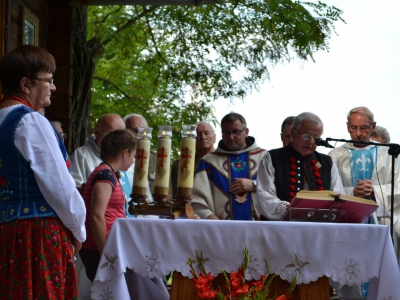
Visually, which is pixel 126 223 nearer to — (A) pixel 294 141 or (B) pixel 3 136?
(B) pixel 3 136

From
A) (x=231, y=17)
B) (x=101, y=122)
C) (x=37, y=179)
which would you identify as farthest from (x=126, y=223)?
(x=231, y=17)

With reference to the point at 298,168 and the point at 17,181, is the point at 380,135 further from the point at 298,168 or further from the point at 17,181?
the point at 17,181

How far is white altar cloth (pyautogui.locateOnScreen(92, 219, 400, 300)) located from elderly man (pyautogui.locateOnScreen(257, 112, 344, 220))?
122cm

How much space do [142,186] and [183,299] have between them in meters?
0.73

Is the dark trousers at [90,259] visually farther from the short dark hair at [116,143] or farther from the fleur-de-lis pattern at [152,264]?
the fleur-de-lis pattern at [152,264]

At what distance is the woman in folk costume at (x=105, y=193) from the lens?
190 inches

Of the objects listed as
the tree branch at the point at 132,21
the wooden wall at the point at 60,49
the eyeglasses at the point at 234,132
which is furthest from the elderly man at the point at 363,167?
the tree branch at the point at 132,21

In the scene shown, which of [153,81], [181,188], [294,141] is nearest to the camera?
[181,188]

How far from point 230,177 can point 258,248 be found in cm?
216

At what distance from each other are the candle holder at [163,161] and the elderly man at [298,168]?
5.18 ft

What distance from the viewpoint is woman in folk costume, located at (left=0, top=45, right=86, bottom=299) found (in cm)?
343

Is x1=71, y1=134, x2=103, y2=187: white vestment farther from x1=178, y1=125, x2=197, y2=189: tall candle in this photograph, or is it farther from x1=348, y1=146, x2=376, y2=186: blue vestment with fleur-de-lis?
x1=178, y1=125, x2=197, y2=189: tall candle

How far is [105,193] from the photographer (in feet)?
15.9

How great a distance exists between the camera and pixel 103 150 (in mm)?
5059
